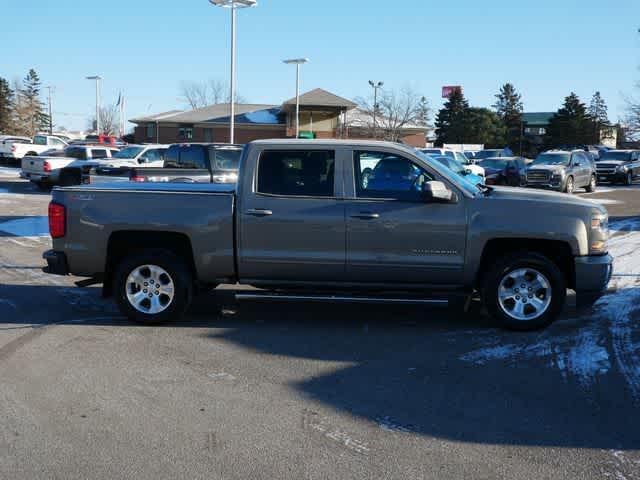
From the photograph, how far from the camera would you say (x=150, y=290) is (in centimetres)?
738

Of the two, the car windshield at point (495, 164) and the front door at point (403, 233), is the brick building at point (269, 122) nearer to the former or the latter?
the car windshield at point (495, 164)

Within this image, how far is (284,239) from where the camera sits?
23.5 feet

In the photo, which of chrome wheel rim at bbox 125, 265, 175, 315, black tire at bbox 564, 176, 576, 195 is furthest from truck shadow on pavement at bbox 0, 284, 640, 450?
black tire at bbox 564, 176, 576, 195

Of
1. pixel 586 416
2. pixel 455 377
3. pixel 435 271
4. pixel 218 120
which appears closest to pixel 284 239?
pixel 435 271

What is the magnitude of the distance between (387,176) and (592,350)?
2590mm

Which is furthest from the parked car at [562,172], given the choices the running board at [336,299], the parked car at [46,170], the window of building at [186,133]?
the window of building at [186,133]

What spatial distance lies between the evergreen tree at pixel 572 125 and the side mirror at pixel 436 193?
76726 mm

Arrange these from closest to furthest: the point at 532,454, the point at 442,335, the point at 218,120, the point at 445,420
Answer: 1. the point at 532,454
2. the point at 445,420
3. the point at 442,335
4. the point at 218,120

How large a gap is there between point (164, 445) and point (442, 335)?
11.5 feet

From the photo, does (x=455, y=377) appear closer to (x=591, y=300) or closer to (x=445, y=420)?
(x=445, y=420)

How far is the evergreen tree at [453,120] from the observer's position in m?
79.0

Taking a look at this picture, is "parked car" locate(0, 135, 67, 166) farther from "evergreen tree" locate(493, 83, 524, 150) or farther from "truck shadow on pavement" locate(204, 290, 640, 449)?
"evergreen tree" locate(493, 83, 524, 150)

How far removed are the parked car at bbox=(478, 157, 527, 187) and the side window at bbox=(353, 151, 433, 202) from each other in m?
22.7

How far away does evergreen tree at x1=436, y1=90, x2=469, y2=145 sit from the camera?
79.0 m
